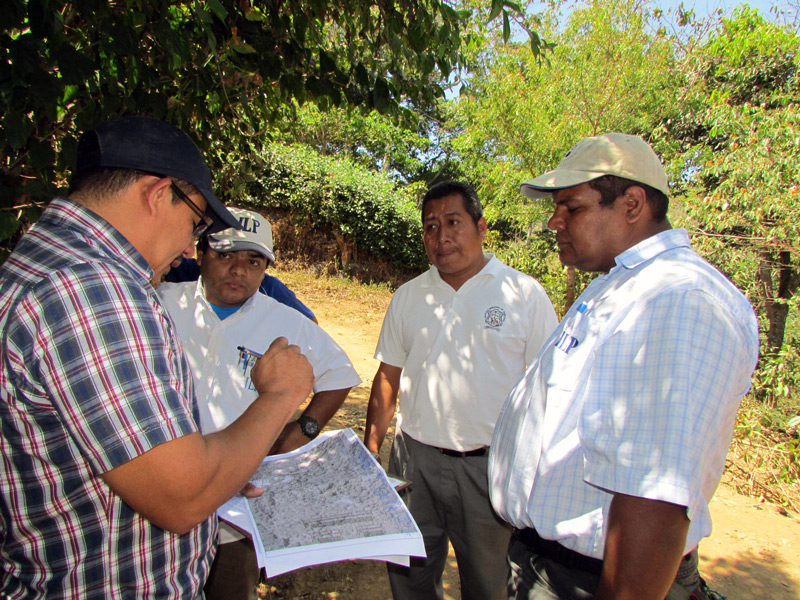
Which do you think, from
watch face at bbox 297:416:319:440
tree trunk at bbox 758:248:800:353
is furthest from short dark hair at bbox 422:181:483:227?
tree trunk at bbox 758:248:800:353

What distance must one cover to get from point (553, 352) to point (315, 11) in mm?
2581

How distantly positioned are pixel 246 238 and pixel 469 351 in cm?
123

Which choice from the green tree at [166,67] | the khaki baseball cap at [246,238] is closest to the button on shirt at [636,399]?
the khaki baseball cap at [246,238]

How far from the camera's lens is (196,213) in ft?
4.19

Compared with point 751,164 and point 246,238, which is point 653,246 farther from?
point 751,164

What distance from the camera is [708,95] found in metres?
9.10

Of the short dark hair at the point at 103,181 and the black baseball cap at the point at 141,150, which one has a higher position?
the black baseball cap at the point at 141,150

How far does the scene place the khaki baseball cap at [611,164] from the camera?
153cm

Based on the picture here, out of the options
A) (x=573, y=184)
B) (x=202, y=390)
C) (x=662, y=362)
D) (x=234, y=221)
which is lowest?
(x=202, y=390)

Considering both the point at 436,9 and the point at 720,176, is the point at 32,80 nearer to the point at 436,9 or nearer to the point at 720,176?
the point at 436,9

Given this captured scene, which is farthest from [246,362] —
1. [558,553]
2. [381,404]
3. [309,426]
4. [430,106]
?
[430,106]

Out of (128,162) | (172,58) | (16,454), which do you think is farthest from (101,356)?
(172,58)

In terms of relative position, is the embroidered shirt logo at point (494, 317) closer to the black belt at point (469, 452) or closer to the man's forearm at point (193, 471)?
the black belt at point (469, 452)

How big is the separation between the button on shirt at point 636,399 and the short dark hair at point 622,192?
11cm
